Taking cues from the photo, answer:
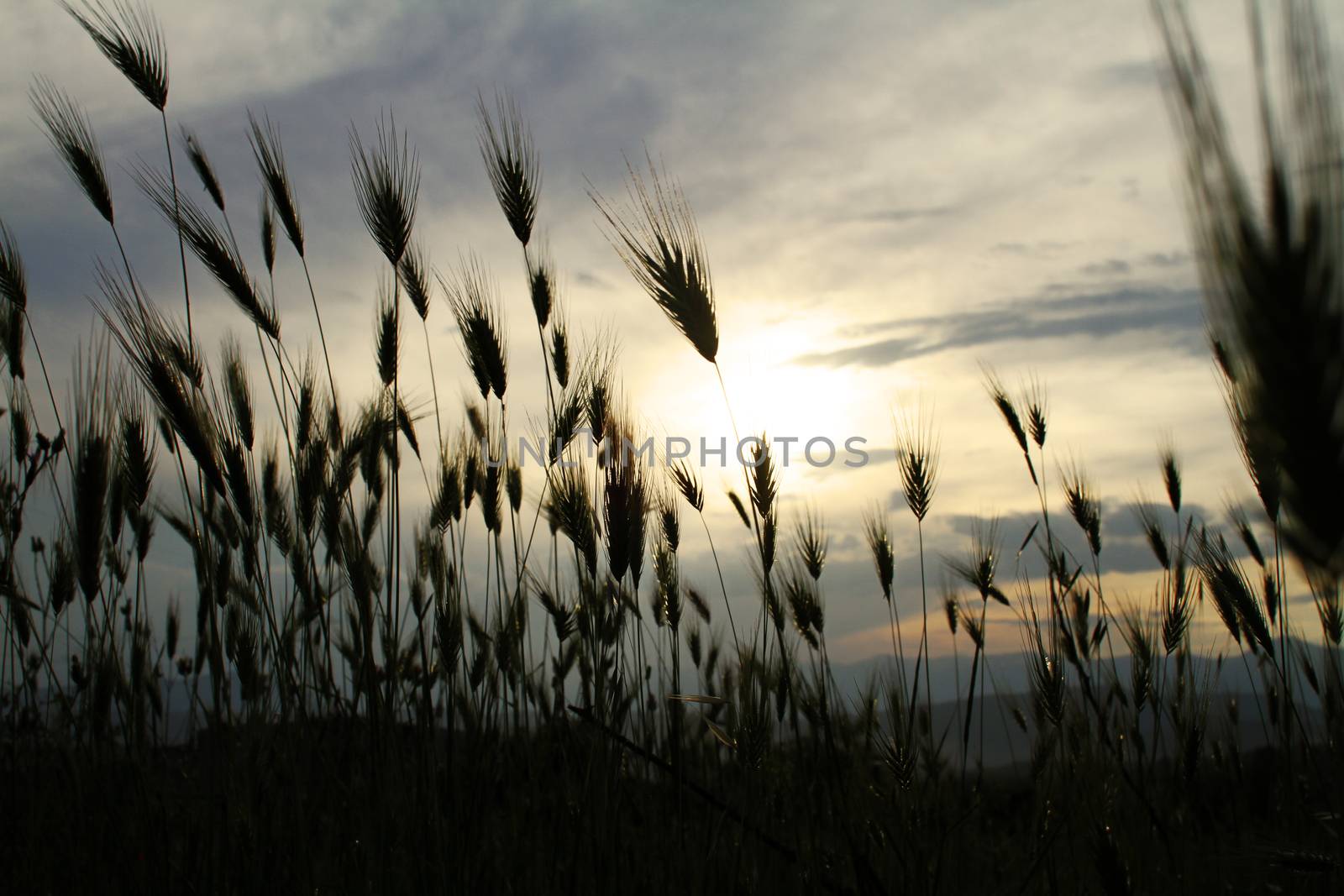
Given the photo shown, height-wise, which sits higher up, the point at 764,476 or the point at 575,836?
the point at 764,476

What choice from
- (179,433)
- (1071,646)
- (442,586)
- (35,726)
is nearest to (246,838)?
(442,586)

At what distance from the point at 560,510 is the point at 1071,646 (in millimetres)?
1997

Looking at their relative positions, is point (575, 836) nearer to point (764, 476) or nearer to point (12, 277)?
point (764, 476)

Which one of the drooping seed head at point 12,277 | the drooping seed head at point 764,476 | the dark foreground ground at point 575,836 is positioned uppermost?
the drooping seed head at point 12,277

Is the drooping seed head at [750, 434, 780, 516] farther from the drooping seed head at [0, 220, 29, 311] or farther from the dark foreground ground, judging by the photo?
the drooping seed head at [0, 220, 29, 311]

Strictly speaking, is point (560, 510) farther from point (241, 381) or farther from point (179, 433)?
point (241, 381)

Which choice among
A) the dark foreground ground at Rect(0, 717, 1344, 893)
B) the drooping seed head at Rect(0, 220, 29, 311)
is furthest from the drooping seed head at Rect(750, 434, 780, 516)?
the drooping seed head at Rect(0, 220, 29, 311)

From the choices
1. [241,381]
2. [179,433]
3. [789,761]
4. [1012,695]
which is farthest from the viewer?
[789,761]

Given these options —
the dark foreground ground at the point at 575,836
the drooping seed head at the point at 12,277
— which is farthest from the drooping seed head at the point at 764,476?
the drooping seed head at the point at 12,277

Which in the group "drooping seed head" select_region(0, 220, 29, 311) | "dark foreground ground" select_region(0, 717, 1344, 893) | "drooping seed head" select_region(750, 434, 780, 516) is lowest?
"dark foreground ground" select_region(0, 717, 1344, 893)

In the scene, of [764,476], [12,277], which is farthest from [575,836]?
[12,277]

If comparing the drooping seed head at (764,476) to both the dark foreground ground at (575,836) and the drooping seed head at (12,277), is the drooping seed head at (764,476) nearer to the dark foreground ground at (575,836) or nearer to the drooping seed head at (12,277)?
the dark foreground ground at (575,836)

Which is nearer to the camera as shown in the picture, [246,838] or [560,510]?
[246,838]

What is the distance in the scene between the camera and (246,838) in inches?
91.4
